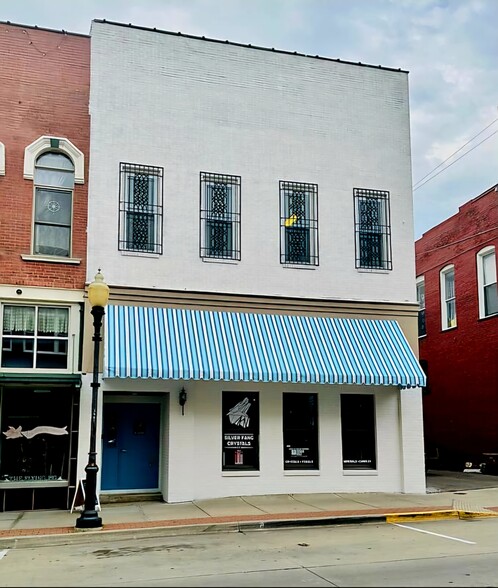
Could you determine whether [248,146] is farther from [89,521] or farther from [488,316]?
[488,316]

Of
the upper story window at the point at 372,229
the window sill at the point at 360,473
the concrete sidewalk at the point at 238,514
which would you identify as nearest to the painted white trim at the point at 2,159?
the concrete sidewalk at the point at 238,514

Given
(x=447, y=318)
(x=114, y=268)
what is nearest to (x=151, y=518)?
(x=114, y=268)

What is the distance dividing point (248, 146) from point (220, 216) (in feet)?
6.34

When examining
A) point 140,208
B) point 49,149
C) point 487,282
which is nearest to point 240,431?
point 140,208

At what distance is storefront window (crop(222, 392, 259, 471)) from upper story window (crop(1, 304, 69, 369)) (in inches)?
152

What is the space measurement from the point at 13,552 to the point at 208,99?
1109 centimetres

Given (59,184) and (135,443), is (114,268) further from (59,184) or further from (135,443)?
(135,443)

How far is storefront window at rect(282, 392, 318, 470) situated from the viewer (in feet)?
55.0

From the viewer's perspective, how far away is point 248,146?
17.5m

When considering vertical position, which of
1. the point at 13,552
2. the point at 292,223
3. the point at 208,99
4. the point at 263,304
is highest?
the point at 208,99

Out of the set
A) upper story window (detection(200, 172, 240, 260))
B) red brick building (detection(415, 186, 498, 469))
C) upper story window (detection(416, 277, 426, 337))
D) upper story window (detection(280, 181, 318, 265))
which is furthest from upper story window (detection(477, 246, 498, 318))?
upper story window (detection(200, 172, 240, 260))

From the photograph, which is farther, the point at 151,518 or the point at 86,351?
the point at 86,351

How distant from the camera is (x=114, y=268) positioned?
1605cm

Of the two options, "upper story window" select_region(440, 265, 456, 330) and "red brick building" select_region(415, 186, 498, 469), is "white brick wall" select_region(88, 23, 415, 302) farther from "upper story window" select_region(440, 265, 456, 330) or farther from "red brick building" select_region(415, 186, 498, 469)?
"upper story window" select_region(440, 265, 456, 330)
